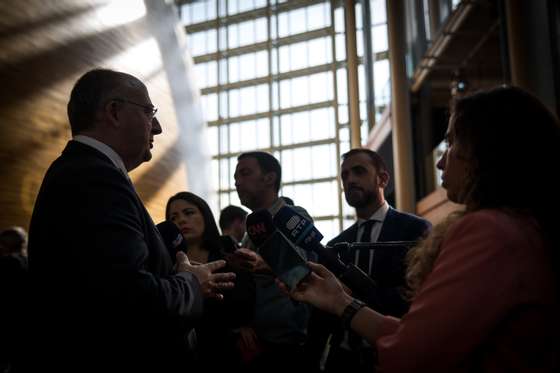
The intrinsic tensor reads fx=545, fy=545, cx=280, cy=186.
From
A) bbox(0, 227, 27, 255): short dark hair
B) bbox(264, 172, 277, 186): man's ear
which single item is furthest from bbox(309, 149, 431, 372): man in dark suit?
bbox(0, 227, 27, 255): short dark hair

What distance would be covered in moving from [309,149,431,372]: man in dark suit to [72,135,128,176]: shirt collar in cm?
92

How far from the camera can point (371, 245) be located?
6.28 ft

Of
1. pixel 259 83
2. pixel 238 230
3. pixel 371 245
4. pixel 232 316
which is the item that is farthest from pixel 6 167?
pixel 259 83

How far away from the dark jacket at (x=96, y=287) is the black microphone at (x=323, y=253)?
1.43 ft

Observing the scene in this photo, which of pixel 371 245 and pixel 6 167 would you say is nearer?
pixel 371 245

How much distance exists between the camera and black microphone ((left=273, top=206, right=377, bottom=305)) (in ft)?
5.41

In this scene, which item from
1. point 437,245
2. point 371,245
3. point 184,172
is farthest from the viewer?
point 184,172

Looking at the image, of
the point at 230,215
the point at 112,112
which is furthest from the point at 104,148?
the point at 230,215

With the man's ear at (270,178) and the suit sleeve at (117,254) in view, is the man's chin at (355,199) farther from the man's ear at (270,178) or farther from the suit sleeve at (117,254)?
the suit sleeve at (117,254)

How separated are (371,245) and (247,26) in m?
21.8

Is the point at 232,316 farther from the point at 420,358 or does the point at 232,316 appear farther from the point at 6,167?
the point at 6,167

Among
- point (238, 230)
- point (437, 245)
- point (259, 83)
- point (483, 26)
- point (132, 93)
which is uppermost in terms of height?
point (259, 83)

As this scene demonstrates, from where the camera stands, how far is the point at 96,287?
4.42 feet

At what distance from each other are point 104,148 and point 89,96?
0.20m
